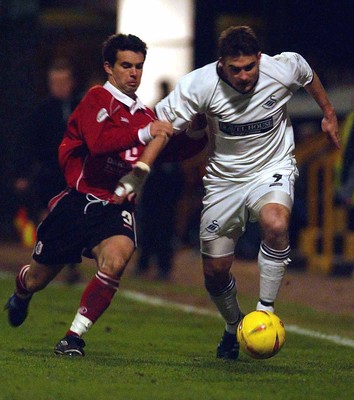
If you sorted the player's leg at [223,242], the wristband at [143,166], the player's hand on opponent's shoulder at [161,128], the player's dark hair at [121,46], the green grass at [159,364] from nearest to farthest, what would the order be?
the green grass at [159,364] < the wristband at [143,166] < the player's hand on opponent's shoulder at [161,128] < the player's leg at [223,242] < the player's dark hair at [121,46]

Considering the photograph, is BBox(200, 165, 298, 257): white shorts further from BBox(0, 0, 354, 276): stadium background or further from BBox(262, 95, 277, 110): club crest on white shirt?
BBox(0, 0, 354, 276): stadium background

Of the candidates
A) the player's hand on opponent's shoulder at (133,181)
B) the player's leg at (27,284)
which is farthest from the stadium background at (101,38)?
the player's hand on opponent's shoulder at (133,181)

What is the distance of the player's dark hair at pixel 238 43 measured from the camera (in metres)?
9.13

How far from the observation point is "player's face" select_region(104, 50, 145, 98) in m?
9.66

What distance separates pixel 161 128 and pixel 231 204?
0.82 m

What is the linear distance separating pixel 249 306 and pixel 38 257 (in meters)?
4.91

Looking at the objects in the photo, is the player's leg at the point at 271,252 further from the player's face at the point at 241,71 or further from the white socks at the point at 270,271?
the player's face at the point at 241,71

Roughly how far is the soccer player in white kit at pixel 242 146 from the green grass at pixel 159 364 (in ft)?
1.78

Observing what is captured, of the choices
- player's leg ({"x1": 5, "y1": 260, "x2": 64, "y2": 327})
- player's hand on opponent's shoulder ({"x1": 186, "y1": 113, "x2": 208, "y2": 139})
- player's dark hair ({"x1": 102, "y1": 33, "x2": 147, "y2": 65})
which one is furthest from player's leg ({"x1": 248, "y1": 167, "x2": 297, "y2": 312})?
player's leg ({"x1": 5, "y1": 260, "x2": 64, "y2": 327})

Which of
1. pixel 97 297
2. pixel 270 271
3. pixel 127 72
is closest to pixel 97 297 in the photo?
pixel 97 297

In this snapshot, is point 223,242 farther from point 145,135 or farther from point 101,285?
point 145,135

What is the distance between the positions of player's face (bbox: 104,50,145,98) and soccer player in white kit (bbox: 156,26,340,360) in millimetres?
351

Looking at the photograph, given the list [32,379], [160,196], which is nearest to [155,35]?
[160,196]

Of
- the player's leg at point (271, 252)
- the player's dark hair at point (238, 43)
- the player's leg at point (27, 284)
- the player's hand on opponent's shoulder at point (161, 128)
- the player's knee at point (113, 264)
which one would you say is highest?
the player's dark hair at point (238, 43)
